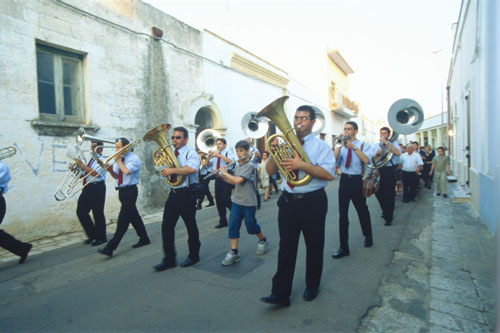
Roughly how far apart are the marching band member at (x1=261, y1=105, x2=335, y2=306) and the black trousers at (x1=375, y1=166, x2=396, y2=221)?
360 centimetres

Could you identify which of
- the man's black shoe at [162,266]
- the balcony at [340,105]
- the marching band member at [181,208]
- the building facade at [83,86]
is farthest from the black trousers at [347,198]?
the balcony at [340,105]

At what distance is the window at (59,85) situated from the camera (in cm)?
664

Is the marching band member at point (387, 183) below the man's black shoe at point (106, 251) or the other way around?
the other way around

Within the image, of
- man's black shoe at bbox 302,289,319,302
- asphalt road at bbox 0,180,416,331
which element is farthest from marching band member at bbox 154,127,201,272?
man's black shoe at bbox 302,289,319,302

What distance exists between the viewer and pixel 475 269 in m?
3.81

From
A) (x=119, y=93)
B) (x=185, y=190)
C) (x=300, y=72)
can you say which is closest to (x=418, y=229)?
(x=185, y=190)

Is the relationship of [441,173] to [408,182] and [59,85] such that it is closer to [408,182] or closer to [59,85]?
[408,182]

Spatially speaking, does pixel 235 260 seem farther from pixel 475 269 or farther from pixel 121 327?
pixel 475 269

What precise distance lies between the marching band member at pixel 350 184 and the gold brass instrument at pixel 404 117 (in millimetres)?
2187

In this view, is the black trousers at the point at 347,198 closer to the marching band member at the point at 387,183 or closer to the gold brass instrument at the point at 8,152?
the marching band member at the point at 387,183

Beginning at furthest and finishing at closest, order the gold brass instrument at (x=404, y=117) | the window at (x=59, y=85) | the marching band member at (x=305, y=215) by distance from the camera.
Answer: the gold brass instrument at (x=404, y=117) → the window at (x=59, y=85) → the marching band member at (x=305, y=215)

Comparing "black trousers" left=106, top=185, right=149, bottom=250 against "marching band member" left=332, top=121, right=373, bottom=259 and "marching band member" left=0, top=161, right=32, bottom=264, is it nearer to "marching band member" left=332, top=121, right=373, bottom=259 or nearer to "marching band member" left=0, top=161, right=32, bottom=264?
"marching band member" left=0, top=161, right=32, bottom=264

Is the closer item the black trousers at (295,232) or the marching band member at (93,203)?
the black trousers at (295,232)

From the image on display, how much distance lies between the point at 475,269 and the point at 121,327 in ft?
13.1
